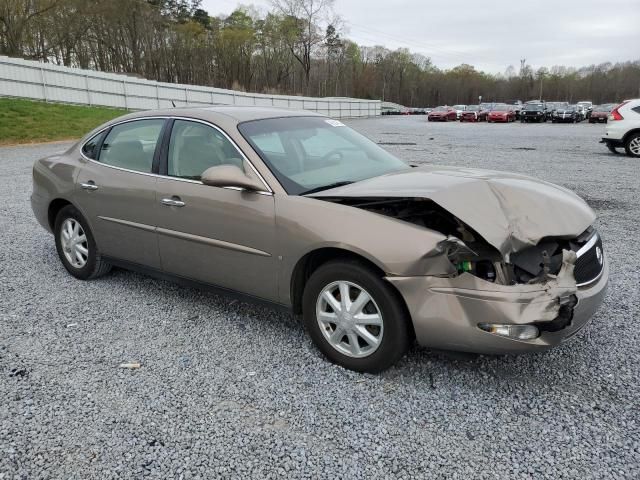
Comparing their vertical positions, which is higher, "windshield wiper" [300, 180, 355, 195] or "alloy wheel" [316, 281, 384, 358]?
"windshield wiper" [300, 180, 355, 195]

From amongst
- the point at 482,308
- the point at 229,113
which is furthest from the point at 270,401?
the point at 229,113

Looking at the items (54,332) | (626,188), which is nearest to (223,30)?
(626,188)

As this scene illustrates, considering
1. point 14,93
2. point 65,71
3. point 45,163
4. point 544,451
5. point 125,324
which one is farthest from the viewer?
point 65,71

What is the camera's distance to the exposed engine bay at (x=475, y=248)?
2.62 m

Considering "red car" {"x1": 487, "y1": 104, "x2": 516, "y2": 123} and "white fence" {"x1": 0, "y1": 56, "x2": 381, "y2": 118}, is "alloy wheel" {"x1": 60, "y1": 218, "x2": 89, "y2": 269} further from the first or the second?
"red car" {"x1": 487, "y1": 104, "x2": 516, "y2": 123}

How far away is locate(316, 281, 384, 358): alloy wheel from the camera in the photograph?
2.88 m

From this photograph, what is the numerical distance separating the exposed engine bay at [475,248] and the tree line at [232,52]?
38537 mm

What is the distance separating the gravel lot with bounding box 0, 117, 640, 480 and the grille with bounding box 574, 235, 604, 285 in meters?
0.59

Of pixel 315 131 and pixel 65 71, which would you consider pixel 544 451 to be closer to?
pixel 315 131

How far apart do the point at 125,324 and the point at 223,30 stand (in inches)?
2764

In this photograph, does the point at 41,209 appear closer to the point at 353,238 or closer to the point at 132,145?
the point at 132,145

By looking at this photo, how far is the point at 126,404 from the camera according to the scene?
108 inches

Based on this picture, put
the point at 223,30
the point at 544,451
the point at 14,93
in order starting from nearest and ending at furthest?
the point at 544,451 → the point at 14,93 → the point at 223,30

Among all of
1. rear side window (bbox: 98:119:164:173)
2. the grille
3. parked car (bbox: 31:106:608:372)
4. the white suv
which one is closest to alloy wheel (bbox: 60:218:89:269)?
parked car (bbox: 31:106:608:372)
